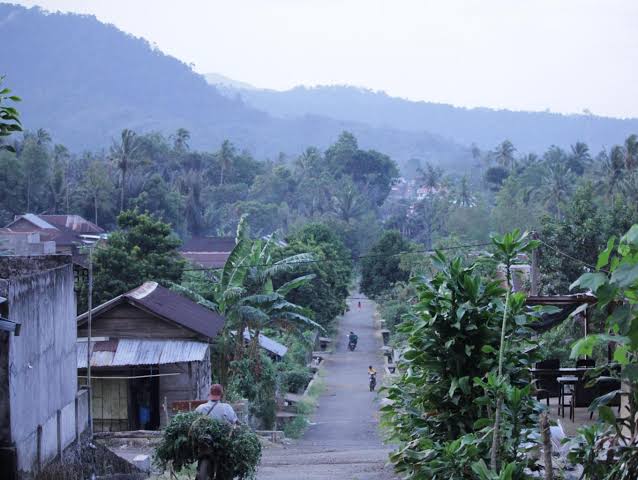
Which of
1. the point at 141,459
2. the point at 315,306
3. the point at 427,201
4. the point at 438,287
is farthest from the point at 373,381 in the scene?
the point at 427,201

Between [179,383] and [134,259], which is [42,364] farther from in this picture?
[134,259]

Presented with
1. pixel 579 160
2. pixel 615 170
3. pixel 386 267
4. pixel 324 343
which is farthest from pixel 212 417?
pixel 579 160

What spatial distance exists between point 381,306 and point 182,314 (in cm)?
3767

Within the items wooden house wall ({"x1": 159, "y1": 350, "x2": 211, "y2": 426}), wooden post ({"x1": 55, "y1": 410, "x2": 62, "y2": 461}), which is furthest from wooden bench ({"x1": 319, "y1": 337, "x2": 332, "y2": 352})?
wooden post ({"x1": 55, "y1": 410, "x2": 62, "y2": 461})

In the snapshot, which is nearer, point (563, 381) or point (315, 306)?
point (563, 381)

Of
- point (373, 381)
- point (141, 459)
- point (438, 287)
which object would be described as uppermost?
point (438, 287)

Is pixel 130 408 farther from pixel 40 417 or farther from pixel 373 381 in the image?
pixel 373 381

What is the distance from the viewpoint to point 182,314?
20953 millimetres

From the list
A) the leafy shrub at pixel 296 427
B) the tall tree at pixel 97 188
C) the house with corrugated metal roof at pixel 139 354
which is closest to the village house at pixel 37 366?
the house with corrugated metal roof at pixel 139 354

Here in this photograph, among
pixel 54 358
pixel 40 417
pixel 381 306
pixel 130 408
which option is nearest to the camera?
pixel 40 417

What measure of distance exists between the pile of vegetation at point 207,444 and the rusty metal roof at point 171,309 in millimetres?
11482

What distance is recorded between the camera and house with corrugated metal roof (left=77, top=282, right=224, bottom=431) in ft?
65.9

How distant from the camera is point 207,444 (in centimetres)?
856

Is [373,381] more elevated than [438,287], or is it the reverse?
[438,287]
